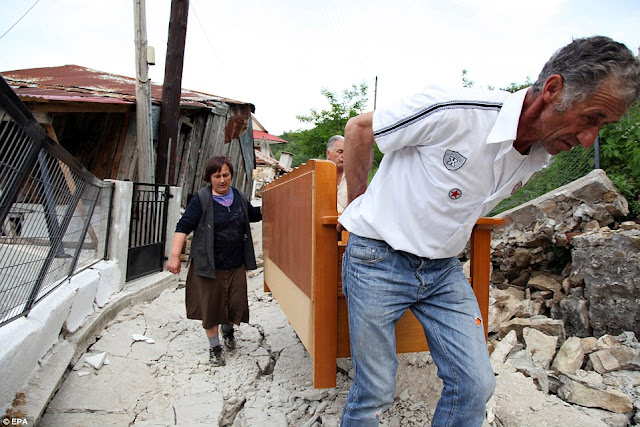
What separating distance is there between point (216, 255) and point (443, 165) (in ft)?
8.06

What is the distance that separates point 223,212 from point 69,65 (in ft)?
34.6

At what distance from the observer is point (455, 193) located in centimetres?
151

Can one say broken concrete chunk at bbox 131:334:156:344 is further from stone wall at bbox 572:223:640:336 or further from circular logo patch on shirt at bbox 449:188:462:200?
stone wall at bbox 572:223:640:336

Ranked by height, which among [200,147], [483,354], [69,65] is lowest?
[483,354]

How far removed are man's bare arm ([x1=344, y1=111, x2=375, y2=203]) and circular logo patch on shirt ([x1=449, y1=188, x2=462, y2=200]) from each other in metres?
0.36

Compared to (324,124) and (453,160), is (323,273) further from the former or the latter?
(324,124)

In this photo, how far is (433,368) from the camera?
2.85 m

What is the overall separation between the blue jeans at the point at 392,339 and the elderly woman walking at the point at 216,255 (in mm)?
2074

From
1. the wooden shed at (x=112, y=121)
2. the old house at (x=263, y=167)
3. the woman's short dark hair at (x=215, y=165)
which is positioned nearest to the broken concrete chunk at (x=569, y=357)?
the woman's short dark hair at (x=215, y=165)

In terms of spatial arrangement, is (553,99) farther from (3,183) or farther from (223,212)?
(223,212)

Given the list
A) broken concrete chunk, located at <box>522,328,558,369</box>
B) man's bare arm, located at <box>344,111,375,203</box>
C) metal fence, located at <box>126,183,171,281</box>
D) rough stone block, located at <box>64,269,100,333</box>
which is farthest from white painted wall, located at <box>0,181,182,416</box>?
broken concrete chunk, located at <box>522,328,558,369</box>

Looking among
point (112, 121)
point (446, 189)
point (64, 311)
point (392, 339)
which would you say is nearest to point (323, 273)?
point (392, 339)

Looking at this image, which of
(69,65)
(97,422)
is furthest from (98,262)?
(69,65)

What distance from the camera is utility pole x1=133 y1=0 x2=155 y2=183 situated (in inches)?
252
